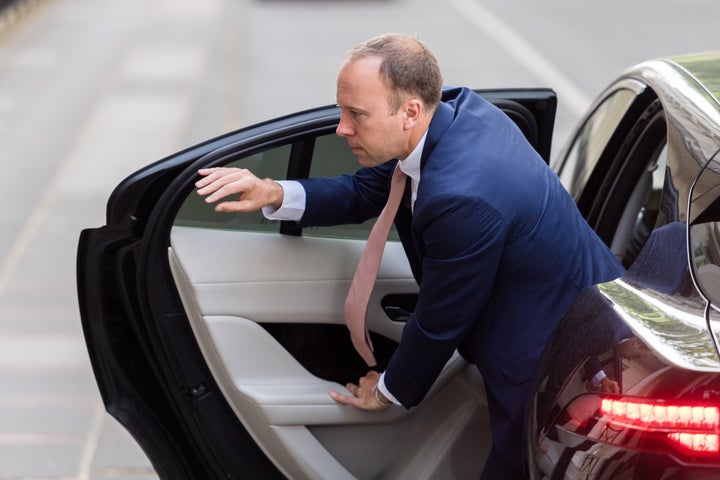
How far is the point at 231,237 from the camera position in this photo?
9.71ft

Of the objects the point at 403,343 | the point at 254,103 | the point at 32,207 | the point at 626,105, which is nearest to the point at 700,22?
the point at 254,103

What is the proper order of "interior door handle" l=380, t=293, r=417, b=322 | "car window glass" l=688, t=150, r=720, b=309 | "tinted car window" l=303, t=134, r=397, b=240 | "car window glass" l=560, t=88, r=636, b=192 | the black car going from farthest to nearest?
1. "car window glass" l=560, t=88, r=636, b=192
2. "interior door handle" l=380, t=293, r=417, b=322
3. "tinted car window" l=303, t=134, r=397, b=240
4. the black car
5. "car window glass" l=688, t=150, r=720, b=309

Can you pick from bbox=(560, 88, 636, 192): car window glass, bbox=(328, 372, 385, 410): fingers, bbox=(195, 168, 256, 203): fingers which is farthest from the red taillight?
bbox=(560, 88, 636, 192): car window glass

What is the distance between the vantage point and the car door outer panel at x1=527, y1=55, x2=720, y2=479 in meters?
1.94

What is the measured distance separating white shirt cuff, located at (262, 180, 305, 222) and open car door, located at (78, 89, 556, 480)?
0.08 metres

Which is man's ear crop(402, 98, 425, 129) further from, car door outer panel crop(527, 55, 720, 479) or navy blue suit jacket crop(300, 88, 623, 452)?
car door outer panel crop(527, 55, 720, 479)

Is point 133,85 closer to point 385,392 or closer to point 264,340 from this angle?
point 264,340

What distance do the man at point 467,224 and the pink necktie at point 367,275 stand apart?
0.17 ft

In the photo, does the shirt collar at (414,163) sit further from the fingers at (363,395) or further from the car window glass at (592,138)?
the car window glass at (592,138)

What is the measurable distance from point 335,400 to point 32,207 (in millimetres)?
5651

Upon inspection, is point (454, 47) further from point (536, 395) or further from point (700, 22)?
point (536, 395)

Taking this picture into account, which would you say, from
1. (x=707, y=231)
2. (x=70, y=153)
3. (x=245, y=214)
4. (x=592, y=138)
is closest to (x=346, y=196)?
(x=245, y=214)

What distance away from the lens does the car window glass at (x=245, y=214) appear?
2795 millimetres

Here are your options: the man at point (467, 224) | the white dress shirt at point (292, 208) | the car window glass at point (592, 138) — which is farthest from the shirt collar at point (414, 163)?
the car window glass at point (592, 138)
